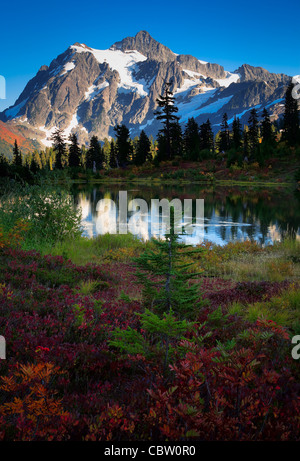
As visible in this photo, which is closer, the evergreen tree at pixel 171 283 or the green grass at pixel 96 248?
the evergreen tree at pixel 171 283

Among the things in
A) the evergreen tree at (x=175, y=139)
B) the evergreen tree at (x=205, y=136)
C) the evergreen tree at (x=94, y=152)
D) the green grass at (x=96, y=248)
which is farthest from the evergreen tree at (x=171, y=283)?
the evergreen tree at (x=94, y=152)

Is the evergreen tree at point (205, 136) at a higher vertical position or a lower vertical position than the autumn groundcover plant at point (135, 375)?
higher

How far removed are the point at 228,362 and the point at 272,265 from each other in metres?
6.52

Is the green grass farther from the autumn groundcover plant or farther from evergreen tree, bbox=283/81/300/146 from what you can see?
evergreen tree, bbox=283/81/300/146

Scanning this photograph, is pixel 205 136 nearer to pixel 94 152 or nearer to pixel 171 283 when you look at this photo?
pixel 94 152

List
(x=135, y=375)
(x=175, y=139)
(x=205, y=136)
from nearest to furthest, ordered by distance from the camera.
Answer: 1. (x=135, y=375)
2. (x=175, y=139)
3. (x=205, y=136)

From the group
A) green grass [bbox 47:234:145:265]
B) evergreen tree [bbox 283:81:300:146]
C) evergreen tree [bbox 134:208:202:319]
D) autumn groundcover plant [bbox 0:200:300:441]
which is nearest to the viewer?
autumn groundcover plant [bbox 0:200:300:441]

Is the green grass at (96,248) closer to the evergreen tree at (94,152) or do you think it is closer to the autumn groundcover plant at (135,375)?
the autumn groundcover plant at (135,375)

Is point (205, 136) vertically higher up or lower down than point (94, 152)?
higher up

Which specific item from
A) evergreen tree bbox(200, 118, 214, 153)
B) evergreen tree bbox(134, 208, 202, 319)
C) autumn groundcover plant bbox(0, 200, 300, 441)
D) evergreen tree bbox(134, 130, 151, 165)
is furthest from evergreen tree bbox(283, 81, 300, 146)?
autumn groundcover plant bbox(0, 200, 300, 441)

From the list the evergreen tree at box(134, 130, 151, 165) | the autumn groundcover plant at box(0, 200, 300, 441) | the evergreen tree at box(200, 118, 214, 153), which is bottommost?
the autumn groundcover plant at box(0, 200, 300, 441)

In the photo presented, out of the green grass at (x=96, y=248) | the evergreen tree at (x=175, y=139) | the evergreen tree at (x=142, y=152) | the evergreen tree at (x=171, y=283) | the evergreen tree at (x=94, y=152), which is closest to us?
the evergreen tree at (x=171, y=283)

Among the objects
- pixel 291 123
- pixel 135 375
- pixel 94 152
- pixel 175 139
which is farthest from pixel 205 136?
pixel 135 375

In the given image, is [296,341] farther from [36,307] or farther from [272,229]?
[272,229]
